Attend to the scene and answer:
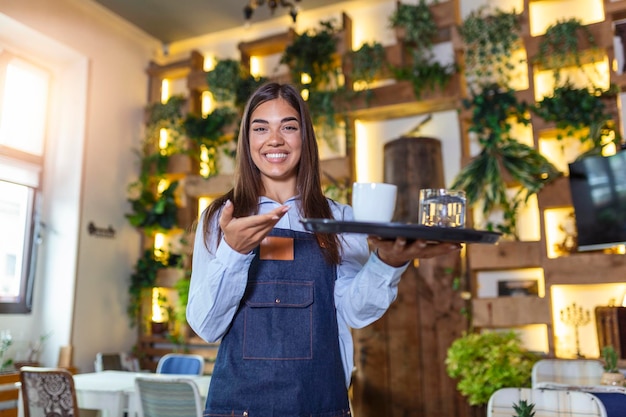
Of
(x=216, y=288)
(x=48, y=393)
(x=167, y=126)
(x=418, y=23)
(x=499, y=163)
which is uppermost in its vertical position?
(x=418, y=23)

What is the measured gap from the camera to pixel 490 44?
4.36 m

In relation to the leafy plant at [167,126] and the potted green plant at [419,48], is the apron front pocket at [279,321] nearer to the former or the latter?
the potted green plant at [419,48]

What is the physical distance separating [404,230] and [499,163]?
345 cm

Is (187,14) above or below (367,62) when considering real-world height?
above

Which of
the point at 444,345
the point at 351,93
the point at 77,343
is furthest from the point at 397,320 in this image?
the point at 77,343

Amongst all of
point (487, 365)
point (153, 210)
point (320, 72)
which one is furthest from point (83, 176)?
point (487, 365)

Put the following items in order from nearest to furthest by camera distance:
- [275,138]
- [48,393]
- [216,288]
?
[216,288] → [275,138] → [48,393]

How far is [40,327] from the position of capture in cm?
482

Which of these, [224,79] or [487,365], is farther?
[224,79]

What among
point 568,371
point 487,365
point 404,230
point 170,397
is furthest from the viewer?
point 487,365

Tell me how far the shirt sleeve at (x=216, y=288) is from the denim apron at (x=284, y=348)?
0.06 meters

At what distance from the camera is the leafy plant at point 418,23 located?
458 cm

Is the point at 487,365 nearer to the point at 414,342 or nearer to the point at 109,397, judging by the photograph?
the point at 414,342

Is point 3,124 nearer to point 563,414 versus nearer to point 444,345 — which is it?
point 444,345
